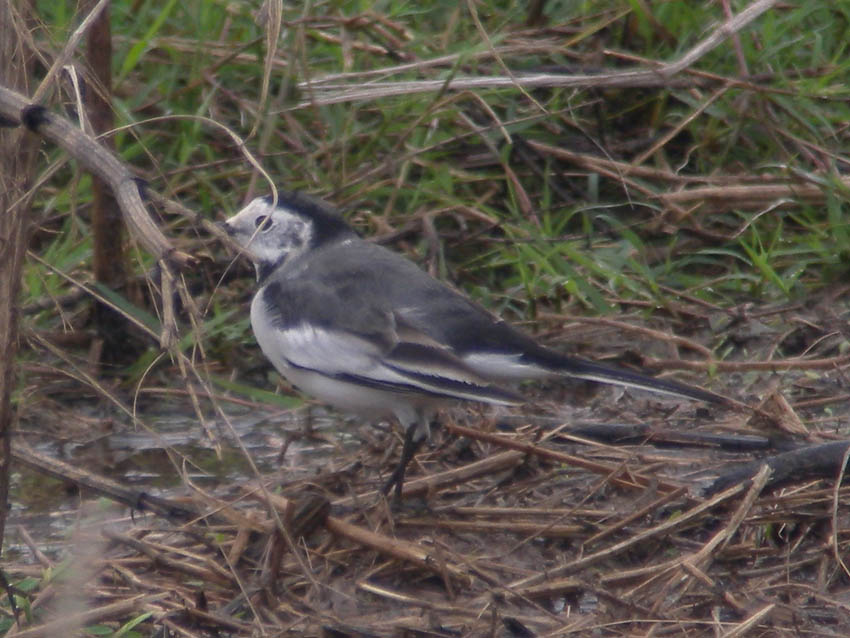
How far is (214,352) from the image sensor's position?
18.1ft

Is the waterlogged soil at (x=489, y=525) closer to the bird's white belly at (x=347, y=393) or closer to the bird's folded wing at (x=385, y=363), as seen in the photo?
the bird's white belly at (x=347, y=393)

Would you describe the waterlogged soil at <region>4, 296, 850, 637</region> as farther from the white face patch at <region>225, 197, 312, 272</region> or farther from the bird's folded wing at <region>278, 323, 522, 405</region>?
the white face patch at <region>225, 197, 312, 272</region>

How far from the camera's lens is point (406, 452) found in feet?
14.2

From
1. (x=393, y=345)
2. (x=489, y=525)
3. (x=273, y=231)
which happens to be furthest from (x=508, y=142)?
(x=489, y=525)

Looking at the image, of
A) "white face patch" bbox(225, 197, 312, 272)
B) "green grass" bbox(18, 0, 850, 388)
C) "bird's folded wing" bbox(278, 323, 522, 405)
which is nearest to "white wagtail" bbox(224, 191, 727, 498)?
"bird's folded wing" bbox(278, 323, 522, 405)

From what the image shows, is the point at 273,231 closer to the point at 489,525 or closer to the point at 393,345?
the point at 393,345

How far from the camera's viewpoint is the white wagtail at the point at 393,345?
412cm

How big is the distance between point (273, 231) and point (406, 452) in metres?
1.09

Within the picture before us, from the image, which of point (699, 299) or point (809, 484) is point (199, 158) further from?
point (809, 484)

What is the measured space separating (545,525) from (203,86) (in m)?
3.15

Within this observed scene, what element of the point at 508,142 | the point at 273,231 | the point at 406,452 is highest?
the point at 273,231

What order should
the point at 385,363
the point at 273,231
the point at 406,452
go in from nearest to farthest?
1. the point at 385,363
2. the point at 406,452
3. the point at 273,231

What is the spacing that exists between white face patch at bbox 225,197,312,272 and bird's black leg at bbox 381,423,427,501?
0.93 m

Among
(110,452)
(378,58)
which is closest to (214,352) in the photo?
(110,452)
